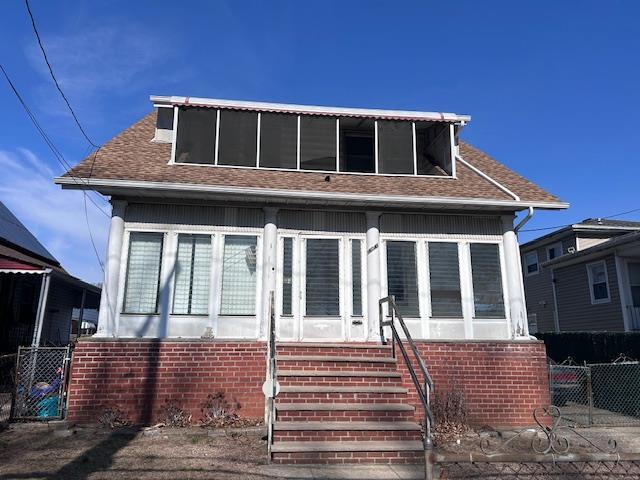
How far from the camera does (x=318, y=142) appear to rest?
9.85m

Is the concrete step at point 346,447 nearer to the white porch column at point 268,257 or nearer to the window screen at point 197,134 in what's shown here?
the white porch column at point 268,257

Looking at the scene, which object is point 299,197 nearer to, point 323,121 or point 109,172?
point 323,121

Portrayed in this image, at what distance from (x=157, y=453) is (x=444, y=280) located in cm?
568

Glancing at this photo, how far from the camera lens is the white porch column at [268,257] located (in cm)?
834

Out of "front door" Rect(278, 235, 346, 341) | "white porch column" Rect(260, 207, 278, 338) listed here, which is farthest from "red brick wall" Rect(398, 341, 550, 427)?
"white porch column" Rect(260, 207, 278, 338)

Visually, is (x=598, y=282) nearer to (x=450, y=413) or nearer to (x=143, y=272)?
(x=450, y=413)

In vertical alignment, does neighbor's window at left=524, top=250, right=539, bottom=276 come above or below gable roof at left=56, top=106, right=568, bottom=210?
above

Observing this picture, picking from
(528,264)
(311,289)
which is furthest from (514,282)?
(528,264)

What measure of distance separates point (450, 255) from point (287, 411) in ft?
14.8

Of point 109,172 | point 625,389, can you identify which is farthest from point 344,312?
point 625,389

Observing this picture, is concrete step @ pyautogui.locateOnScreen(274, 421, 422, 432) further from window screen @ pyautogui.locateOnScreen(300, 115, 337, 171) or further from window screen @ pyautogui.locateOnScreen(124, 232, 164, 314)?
window screen @ pyautogui.locateOnScreen(300, 115, 337, 171)

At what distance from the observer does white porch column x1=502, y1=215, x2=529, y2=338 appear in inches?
342

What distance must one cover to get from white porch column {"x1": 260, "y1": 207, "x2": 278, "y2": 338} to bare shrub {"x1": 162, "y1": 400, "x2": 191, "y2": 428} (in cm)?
176

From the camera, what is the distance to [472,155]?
1129 cm
